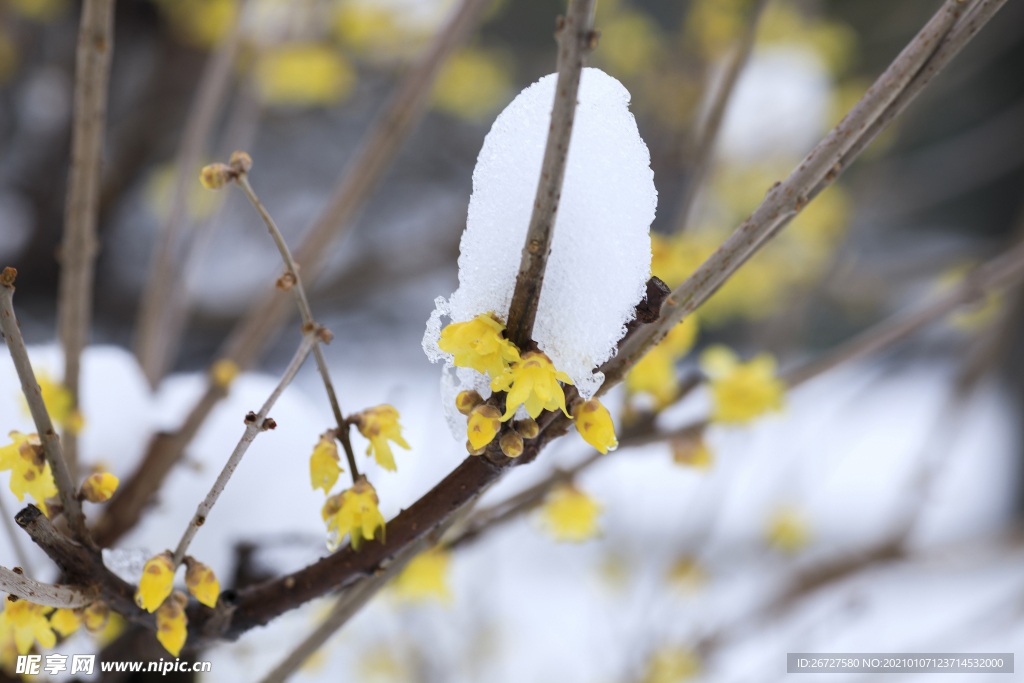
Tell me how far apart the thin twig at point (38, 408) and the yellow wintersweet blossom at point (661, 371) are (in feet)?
0.88

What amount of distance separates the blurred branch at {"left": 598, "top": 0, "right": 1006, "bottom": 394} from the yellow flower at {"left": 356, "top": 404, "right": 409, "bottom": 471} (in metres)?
0.09

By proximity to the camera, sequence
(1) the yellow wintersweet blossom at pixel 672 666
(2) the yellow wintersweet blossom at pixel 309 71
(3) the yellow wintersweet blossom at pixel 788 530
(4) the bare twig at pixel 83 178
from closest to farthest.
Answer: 1. (4) the bare twig at pixel 83 178
2. (1) the yellow wintersweet blossom at pixel 672 666
3. (3) the yellow wintersweet blossom at pixel 788 530
4. (2) the yellow wintersweet blossom at pixel 309 71

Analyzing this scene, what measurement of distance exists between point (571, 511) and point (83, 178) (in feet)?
1.11

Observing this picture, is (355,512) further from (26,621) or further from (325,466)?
(26,621)

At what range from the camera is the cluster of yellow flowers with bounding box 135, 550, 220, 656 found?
228 mm

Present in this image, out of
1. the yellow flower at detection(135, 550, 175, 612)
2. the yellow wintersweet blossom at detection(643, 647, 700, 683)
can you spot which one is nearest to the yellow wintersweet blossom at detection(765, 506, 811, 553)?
the yellow wintersweet blossom at detection(643, 647, 700, 683)

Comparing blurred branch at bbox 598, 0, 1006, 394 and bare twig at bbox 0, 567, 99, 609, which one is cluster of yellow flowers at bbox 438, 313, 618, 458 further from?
bare twig at bbox 0, 567, 99, 609

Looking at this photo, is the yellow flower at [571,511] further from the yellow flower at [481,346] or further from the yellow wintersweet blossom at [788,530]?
the yellow wintersweet blossom at [788,530]

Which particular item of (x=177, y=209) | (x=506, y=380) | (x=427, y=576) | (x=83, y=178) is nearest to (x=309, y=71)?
(x=177, y=209)

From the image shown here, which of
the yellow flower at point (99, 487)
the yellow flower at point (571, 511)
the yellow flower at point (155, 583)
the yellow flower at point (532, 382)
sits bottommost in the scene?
the yellow flower at point (155, 583)

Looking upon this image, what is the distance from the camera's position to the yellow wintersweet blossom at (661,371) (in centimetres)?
36

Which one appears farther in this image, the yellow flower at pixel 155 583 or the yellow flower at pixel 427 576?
the yellow flower at pixel 427 576

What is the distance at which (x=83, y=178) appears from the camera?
13.7 inches

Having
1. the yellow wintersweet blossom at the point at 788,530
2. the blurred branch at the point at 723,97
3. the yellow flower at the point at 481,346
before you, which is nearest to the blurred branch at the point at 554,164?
the yellow flower at the point at 481,346
